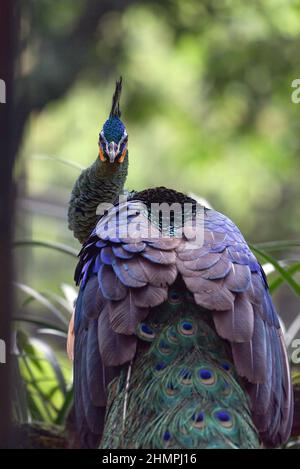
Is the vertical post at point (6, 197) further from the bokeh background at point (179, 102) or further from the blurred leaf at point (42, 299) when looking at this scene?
the bokeh background at point (179, 102)

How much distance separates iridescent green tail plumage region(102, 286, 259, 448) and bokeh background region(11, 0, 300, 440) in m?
3.69

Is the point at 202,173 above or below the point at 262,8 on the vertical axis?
below

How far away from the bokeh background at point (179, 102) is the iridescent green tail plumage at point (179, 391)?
3690mm

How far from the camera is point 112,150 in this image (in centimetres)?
287

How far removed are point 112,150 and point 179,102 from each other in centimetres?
548

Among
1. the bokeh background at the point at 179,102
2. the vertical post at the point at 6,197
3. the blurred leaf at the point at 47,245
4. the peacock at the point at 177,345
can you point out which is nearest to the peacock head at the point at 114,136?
the blurred leaf at the point at 47,245

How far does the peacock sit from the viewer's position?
2016mm

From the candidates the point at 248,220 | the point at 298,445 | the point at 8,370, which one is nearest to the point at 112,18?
the point at 248,220

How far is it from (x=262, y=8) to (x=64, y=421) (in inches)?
183

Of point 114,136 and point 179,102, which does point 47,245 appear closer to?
point 114,136

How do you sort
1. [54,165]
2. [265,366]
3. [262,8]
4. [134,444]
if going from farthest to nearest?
[54,165]
[262,8]
[265,366]
[134,444]

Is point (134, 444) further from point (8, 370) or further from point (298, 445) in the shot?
point (298, 445)

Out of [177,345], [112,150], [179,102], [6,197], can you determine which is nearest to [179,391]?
[177,345]

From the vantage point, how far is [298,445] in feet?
9.36
